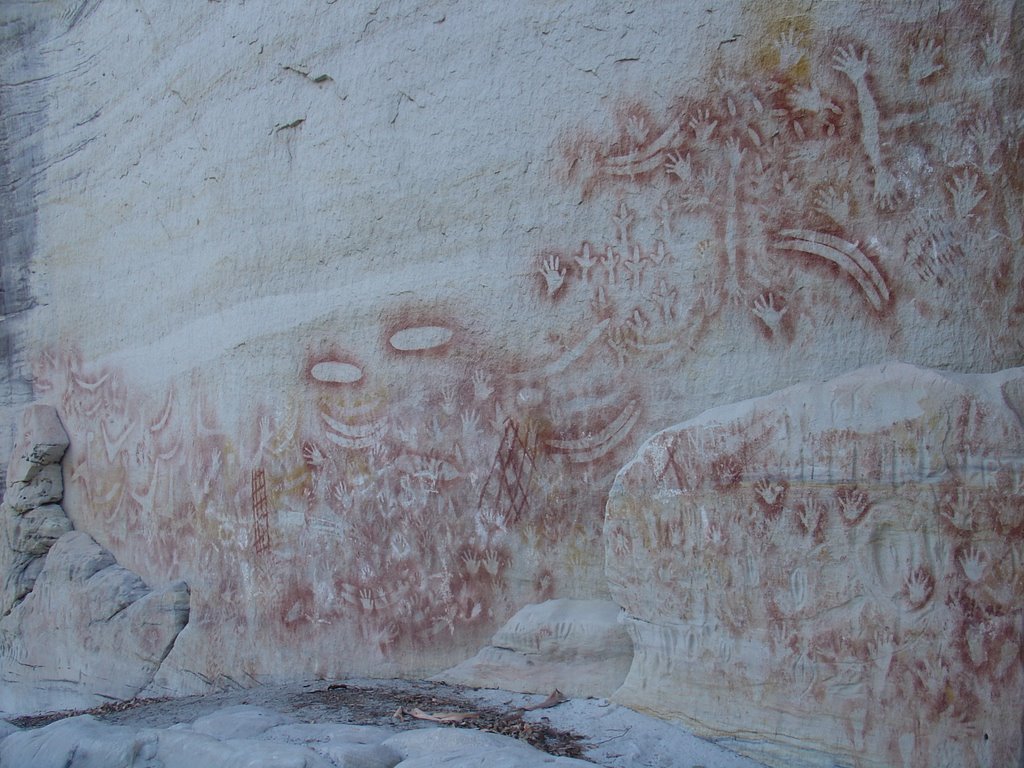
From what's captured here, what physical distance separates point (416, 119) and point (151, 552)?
9.35 feet

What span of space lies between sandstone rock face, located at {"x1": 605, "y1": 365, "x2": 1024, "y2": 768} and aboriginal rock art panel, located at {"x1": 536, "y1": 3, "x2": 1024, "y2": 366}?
308mm

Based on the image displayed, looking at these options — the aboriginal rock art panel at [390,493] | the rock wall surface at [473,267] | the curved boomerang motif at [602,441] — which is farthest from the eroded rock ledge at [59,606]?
the curved boomerang motif at [602,441]

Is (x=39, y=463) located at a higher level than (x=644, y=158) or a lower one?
lower

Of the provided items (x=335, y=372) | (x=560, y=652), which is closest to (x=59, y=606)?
(x=335, y=372)

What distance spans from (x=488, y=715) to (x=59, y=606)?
352 centimetres

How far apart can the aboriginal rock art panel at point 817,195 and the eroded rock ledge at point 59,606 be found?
3.06 meters

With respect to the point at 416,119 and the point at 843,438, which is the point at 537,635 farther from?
the point at 416,119

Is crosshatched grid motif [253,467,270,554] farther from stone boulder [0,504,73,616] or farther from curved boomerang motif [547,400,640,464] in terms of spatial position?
stone boulder [0,504,73,616]

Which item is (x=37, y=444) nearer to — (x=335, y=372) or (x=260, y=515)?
(x=260, y=515)

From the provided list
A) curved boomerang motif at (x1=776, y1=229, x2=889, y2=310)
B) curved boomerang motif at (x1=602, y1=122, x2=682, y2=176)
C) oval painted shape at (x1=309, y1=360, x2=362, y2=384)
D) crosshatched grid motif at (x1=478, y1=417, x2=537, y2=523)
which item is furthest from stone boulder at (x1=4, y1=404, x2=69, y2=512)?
curved boomerang motif at (x1=776, y1=229, x2=889, y2=310)

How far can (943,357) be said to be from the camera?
3.03m

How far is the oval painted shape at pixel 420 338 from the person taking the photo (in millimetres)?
4074

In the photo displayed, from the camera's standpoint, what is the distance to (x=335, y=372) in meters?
4.45

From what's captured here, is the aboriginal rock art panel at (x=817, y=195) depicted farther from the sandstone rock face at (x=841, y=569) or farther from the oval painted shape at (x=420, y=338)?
the oval painted shape at (x=420, y=338)
